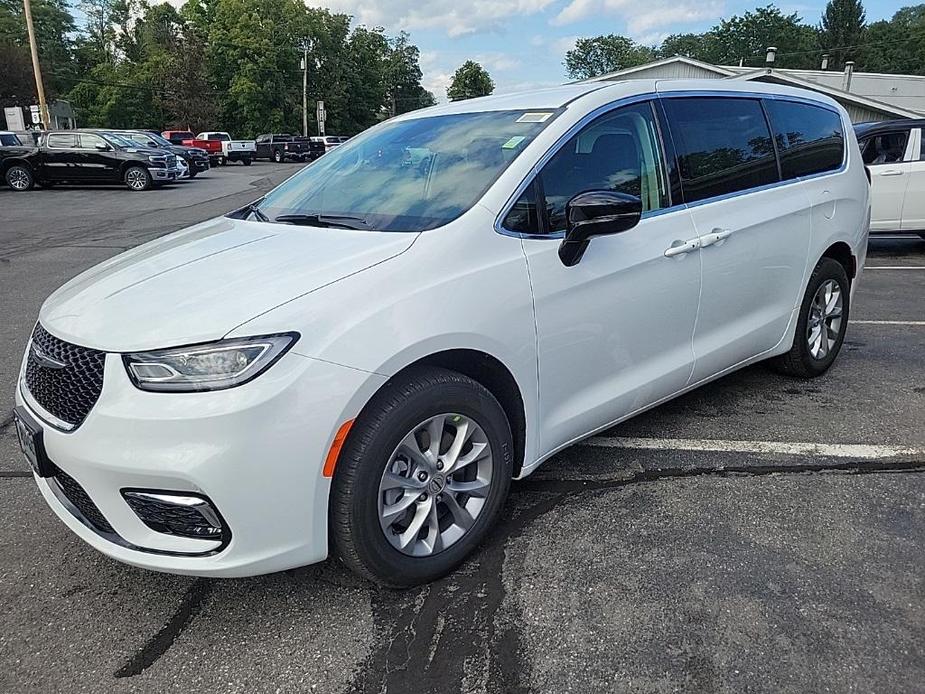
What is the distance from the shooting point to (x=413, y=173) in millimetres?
3244

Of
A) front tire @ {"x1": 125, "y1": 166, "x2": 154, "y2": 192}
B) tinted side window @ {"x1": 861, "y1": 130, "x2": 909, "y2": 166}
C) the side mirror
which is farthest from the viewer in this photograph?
front tire @ {"x1": 125, "y1": 166, "x2": 154, "y2": 192}

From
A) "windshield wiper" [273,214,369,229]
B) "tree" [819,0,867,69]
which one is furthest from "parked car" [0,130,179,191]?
"tree" [819,0,867,69]

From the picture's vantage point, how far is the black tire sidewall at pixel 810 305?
4371 mm

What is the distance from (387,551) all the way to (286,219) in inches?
63.0

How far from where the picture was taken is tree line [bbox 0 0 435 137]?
5716cm

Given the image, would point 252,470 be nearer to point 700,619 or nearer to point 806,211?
point 700,619

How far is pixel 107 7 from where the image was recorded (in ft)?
247

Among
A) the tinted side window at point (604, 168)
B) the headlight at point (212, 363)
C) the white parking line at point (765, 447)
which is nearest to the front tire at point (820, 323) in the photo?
the white parking line at point (765, 447)

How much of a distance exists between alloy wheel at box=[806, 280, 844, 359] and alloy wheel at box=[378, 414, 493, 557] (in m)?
2.75

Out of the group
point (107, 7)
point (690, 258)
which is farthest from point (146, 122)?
point (690, 258)

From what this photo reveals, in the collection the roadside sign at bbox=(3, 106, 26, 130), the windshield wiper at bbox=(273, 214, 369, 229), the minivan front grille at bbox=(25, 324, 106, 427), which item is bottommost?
the minivan front grille at bbox=(25, 324, 106, 427)

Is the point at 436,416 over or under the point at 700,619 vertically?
over

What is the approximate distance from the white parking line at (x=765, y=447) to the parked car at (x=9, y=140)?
23336mm

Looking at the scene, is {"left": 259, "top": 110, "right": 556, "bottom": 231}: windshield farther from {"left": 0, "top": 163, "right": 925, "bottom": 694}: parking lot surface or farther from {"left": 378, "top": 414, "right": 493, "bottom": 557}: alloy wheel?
{"left": 0, "top": 163, "right": 925, "bottom": 694}: parking lot surface
